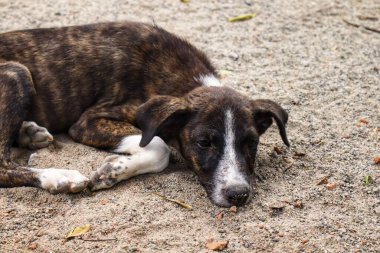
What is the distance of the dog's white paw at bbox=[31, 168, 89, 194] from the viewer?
5250mm

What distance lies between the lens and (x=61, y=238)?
186 inches

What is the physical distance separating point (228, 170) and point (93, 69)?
192cm

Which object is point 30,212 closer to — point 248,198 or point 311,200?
point 248,198

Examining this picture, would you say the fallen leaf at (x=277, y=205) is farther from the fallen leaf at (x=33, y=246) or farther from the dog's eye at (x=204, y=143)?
the fallen leaf at (x=33, y=246)

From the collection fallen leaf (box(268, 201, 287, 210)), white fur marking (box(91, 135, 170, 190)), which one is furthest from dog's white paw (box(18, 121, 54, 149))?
fallen leaf (box(268, 201, 287, 210))

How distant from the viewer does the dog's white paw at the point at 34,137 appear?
19.7 ft

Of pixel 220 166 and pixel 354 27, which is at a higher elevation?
pixel 220 166

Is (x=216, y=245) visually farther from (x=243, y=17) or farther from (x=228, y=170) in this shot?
(x=243, y=17)

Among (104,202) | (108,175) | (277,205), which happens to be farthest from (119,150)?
(277,205)

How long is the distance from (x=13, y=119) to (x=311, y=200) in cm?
264

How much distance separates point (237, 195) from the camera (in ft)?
16.5

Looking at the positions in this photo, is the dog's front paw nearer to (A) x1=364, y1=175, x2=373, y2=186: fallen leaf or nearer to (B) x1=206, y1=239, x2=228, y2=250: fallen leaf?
(B) x1=206, y1=239, x2=228, y2=250: fallen leaf

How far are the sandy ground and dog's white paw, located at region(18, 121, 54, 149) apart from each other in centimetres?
10

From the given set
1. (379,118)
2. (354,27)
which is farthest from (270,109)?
(354,27)
